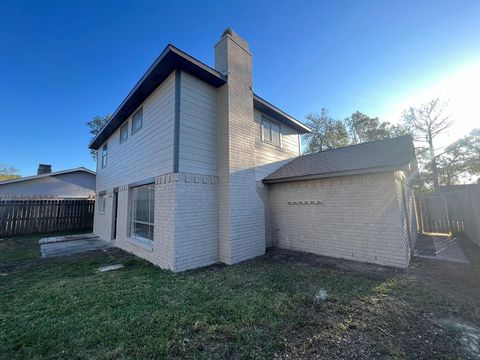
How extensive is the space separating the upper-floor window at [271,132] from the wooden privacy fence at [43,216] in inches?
513

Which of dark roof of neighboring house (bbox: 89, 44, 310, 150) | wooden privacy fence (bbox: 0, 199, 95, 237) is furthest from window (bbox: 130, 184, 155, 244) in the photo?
wooden privacy fence (bbox: 0, 199, 95, 237)

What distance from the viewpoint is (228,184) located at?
620 cm

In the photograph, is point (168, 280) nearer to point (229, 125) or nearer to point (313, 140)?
point (229, 125)

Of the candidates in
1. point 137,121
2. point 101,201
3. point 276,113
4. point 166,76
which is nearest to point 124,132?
point 137,121

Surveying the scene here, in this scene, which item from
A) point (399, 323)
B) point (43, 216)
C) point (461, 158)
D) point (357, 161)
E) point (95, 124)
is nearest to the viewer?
point (399, 323)

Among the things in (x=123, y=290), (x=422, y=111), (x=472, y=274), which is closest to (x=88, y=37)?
(x=123, y=290)

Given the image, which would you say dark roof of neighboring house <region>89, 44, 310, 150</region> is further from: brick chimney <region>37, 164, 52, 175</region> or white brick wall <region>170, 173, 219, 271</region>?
brick chimney <region>37, 164, 52, 175</region>

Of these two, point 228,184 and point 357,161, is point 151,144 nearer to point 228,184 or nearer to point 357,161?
point 228,184

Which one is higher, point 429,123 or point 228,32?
point 429,123

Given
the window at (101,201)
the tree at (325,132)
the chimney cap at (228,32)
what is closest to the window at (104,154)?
the window at (101,201)

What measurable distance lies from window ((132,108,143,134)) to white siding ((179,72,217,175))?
2.74m

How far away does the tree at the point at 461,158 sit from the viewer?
19.5 metres

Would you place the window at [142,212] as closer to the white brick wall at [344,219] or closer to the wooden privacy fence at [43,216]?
the white brick wall at [344,219]

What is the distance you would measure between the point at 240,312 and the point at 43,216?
15068 mm
